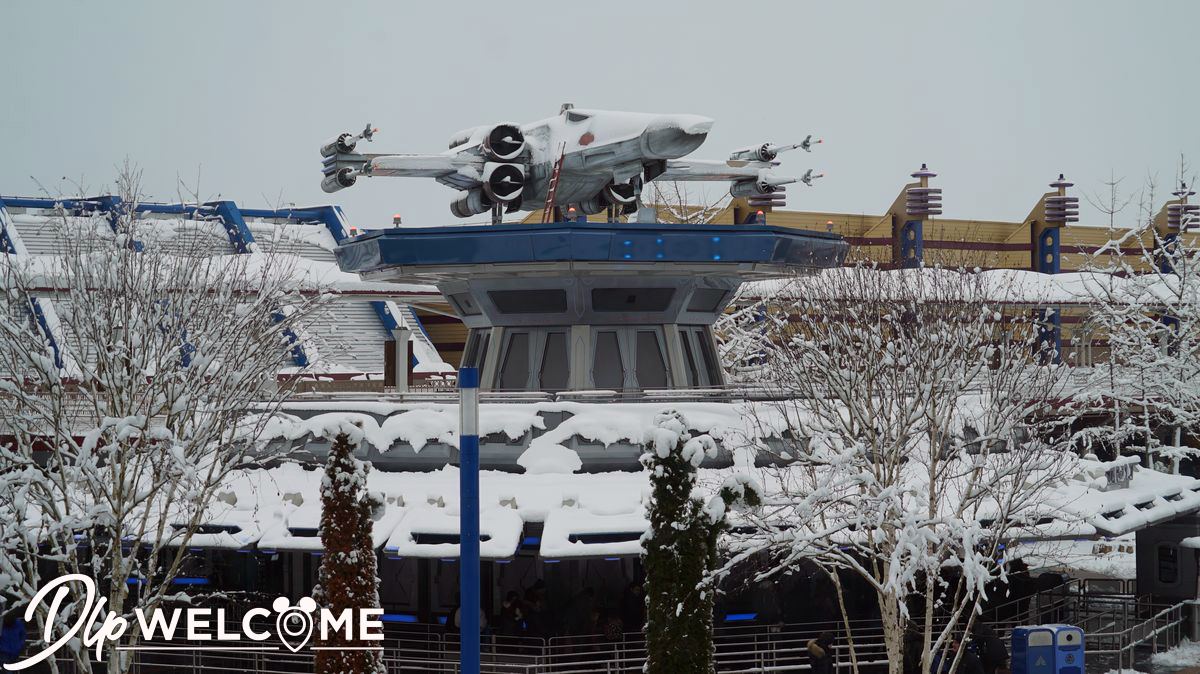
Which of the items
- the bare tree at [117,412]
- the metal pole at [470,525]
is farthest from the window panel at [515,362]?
the metal pole at [470,525]

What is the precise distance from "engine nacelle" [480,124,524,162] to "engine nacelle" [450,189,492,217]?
1.23m

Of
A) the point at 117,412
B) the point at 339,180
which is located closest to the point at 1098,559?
the point at 339,180

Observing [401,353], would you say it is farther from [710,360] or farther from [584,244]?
[584,244]

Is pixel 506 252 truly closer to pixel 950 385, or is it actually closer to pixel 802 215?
pixel 950 385

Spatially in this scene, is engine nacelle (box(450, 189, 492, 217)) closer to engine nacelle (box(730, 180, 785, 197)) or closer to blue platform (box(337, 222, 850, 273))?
blue platform (box(337, 222, 850, 273))

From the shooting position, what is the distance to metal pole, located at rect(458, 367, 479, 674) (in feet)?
50.6

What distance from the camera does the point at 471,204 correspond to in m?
33.2

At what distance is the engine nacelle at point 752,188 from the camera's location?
117ft

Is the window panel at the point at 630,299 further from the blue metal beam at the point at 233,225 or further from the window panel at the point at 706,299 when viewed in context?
the blue metal beam at the point at 233,225

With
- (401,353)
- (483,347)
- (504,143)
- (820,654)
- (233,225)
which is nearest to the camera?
(820,654)

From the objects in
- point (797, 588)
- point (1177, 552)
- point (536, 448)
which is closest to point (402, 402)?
point (536, 448)

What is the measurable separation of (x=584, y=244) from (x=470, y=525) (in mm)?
13777

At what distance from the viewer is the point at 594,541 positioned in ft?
81.1

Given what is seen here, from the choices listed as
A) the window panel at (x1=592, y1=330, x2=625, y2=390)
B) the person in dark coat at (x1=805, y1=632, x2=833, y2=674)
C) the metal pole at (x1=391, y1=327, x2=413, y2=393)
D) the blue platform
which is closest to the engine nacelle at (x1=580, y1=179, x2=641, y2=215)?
the window panel at (x1=592, y1=330, x2=625, y2=390)
